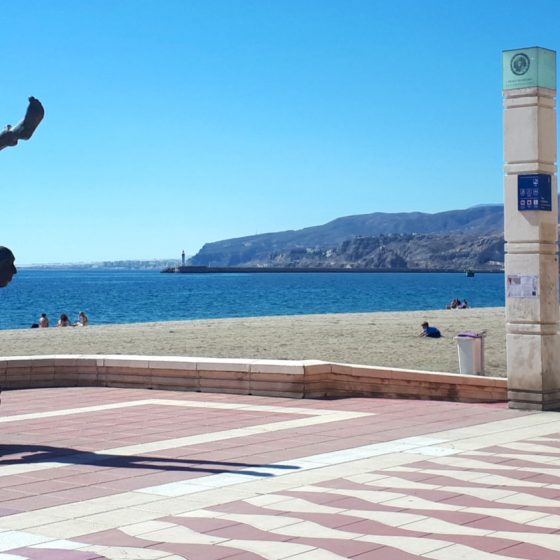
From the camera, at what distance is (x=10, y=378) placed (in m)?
15.9

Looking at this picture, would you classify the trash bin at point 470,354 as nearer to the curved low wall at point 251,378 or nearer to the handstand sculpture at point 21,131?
the curved low wall at point 251,378

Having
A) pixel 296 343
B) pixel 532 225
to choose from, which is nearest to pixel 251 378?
pixel 532 225

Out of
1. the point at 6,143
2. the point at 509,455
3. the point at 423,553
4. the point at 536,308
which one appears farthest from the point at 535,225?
the point at 423,553

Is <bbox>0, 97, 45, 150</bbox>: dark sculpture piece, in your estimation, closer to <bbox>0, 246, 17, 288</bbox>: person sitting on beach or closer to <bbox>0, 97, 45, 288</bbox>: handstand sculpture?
<bbox>0, 97, 45, 288</bbox>: handstand sculpture

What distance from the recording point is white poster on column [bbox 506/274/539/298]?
12.6 meters

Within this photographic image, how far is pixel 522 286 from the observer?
12.7 metres

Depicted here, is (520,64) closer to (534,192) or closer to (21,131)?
(534,192)

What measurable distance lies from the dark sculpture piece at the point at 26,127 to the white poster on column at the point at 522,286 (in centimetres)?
608

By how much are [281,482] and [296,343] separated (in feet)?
51.3

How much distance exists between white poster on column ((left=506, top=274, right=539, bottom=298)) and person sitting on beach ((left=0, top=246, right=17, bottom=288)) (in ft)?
19.8

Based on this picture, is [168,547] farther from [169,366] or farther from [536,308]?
[169,366]

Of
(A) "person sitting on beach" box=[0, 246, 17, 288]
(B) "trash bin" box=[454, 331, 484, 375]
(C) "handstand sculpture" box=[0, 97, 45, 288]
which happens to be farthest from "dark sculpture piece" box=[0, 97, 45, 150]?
(B) "trash bin" box=[454, 331, 484, 375]

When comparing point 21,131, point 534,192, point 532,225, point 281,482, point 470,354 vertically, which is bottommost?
point 281,482

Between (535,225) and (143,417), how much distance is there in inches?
207
